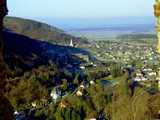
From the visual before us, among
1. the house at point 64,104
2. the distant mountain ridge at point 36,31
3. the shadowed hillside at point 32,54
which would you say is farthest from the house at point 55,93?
the distant mountain ridge at point 36,31

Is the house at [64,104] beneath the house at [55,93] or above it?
above

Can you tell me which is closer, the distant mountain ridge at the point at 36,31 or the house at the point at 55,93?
the house at the point at 55,93

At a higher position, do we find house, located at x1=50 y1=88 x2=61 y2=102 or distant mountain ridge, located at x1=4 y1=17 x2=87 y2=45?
distant mountain ridge, located at x1=4 y1=17 x2=87 y2=45

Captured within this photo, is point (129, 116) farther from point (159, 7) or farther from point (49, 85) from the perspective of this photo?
point (49, 85)

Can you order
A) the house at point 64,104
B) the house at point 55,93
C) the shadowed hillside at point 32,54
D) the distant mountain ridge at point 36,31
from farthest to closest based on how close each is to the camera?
the distant mountain ridge at point 36,31, the shadowed hillside at point 32,54, the house at point 55,93, the house at point 64,104

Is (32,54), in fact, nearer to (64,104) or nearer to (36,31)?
(64,104)

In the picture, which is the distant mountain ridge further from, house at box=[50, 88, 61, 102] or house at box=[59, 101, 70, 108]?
house at box=[59, 101, 70, 108]

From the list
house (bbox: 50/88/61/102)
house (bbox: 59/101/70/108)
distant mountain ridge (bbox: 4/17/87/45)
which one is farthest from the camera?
distant mountain ridge (bbox: 4/17/87/45)

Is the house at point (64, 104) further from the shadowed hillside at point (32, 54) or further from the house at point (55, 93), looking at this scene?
the shadowed hillside at point (32, 54)

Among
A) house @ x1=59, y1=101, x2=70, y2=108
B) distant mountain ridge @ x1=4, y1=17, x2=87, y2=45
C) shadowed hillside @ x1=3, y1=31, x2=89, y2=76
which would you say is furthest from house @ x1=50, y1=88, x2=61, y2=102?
distant mountain ridge @ x1=4, y1=17, x2=87, y2=45

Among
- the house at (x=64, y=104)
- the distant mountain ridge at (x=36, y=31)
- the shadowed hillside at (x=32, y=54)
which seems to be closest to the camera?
the house at (x=64, y=104)

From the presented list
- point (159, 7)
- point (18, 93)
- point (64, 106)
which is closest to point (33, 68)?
point (18, 93)

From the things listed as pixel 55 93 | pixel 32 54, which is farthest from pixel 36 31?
pixel 55 93
